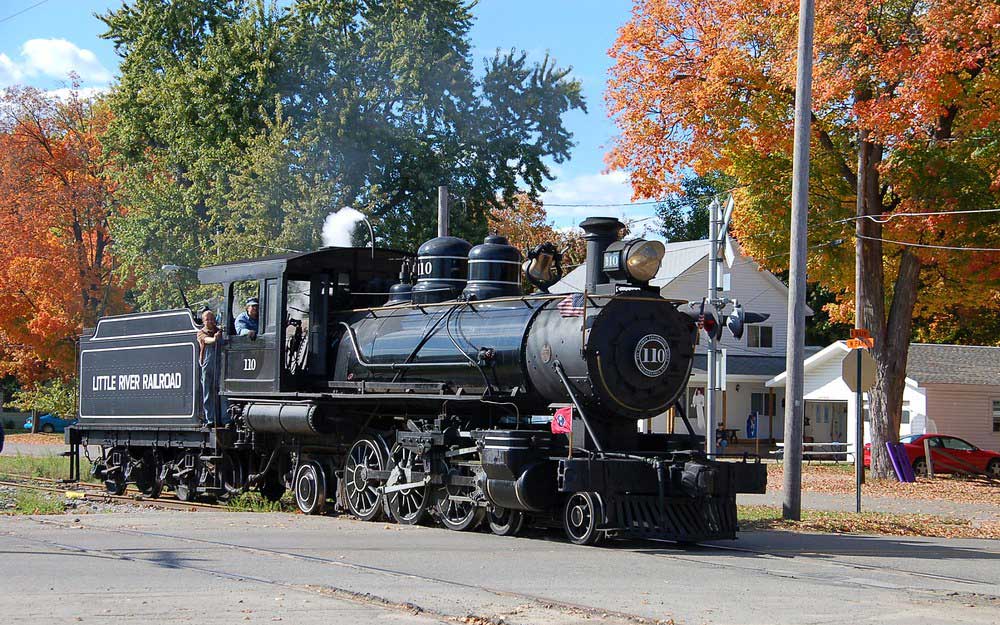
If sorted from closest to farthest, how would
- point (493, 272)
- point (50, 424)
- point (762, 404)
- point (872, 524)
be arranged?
point (493, 272) → point (872, 524) → point (762, 404) → point (50, 424)

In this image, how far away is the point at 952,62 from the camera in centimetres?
2078

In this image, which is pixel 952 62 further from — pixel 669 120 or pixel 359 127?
pixel 359 127

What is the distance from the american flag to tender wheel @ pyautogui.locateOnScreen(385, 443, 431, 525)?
2.45m

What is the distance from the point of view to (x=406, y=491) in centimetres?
1352

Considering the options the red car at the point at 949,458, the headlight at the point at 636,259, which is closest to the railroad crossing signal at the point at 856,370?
the headlight at the point at 636,259

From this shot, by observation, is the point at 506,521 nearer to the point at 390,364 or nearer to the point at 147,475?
the point at 390,364

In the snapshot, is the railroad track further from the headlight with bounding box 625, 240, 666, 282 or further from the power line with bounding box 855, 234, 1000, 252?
the power line with bounding box 855, 234, 1000, 252

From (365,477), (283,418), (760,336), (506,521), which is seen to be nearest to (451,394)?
(506,521)

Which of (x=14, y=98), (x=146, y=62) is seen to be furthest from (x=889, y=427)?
(x=14, y=98)

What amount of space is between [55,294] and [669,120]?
83.2ft

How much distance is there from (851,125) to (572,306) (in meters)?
12.4

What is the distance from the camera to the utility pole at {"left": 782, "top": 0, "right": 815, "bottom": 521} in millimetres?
14820

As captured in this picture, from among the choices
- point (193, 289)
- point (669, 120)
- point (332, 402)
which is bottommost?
point (332, 402)

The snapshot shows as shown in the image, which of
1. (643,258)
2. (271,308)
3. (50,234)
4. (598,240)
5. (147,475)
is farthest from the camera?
(50,234)
